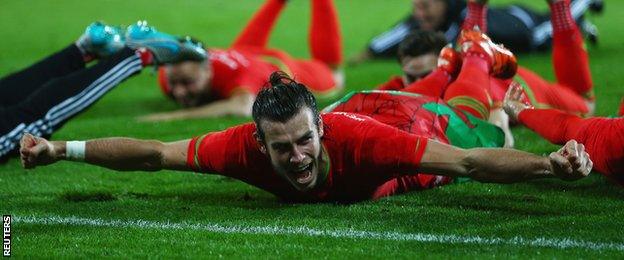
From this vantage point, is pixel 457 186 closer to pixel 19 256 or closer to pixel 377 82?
pixel 19 256

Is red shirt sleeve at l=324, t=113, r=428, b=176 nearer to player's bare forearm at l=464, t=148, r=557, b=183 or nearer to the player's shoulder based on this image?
the player's shoulder

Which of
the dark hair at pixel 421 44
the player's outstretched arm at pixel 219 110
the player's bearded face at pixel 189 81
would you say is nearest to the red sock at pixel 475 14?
the dark hair at pixel 421 44

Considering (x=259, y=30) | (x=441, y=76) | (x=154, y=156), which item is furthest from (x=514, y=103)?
(x=259, y=30)

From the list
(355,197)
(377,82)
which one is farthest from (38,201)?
(377,82)

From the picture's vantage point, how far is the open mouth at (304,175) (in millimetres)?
5059

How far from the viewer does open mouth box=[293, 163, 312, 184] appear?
16.6ft

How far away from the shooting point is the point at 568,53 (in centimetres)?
760

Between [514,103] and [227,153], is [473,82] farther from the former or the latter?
[227,153]

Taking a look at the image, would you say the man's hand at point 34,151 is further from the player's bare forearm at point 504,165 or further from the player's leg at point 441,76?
the player's leg at point 441,76

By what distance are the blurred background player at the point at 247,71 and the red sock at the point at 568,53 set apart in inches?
71.8

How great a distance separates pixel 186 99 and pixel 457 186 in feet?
10.9

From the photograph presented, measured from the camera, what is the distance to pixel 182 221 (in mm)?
5188

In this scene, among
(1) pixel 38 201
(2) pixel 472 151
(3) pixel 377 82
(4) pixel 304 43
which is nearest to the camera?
(2) pixel 472 151

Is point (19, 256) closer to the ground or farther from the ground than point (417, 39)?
closer to the ground
